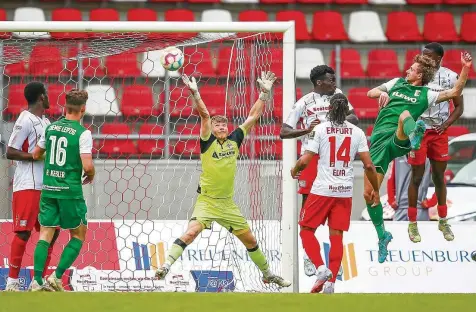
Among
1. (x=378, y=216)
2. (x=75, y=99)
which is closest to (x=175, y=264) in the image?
(x=378, y=216)

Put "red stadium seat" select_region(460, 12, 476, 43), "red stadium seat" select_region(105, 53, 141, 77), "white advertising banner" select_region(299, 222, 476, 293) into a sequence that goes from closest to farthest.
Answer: "white advertising banner" select_region(299, 222, 476, 293), "red stadium seat" select_region(105, 53, 141, 77), "red stadium seat" select_region(460, 12, 476, 43)

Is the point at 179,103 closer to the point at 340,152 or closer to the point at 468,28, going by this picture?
the point at 340,152

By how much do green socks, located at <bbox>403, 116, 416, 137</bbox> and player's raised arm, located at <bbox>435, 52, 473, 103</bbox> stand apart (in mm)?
518

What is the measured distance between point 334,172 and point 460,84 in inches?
58.1

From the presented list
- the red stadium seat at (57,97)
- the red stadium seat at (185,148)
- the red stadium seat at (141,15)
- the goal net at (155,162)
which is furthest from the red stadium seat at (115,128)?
the red stadium seat at (141,15)

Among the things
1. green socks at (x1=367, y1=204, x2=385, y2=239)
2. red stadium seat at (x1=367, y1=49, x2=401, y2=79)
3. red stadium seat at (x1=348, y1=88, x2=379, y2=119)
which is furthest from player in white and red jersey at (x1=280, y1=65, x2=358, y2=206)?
red stadium seat at (x1=367, y1=49, x2=401, y2=79)

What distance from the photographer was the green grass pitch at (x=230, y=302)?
632cm

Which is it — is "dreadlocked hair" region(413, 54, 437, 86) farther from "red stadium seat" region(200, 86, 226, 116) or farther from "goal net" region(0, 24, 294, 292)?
"red stadium seat" region(200, 86, 226, 116)

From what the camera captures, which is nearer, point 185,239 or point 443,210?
point 185,239

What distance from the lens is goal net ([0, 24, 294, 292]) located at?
1016cm

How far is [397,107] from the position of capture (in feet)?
31.6

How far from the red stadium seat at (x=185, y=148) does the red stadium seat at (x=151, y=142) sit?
0.46ft

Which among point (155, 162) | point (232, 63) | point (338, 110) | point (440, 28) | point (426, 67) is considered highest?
point (440, 28)

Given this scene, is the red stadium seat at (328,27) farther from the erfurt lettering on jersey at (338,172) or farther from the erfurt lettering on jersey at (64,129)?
the erfurt lettering on jersey at (64,129)
